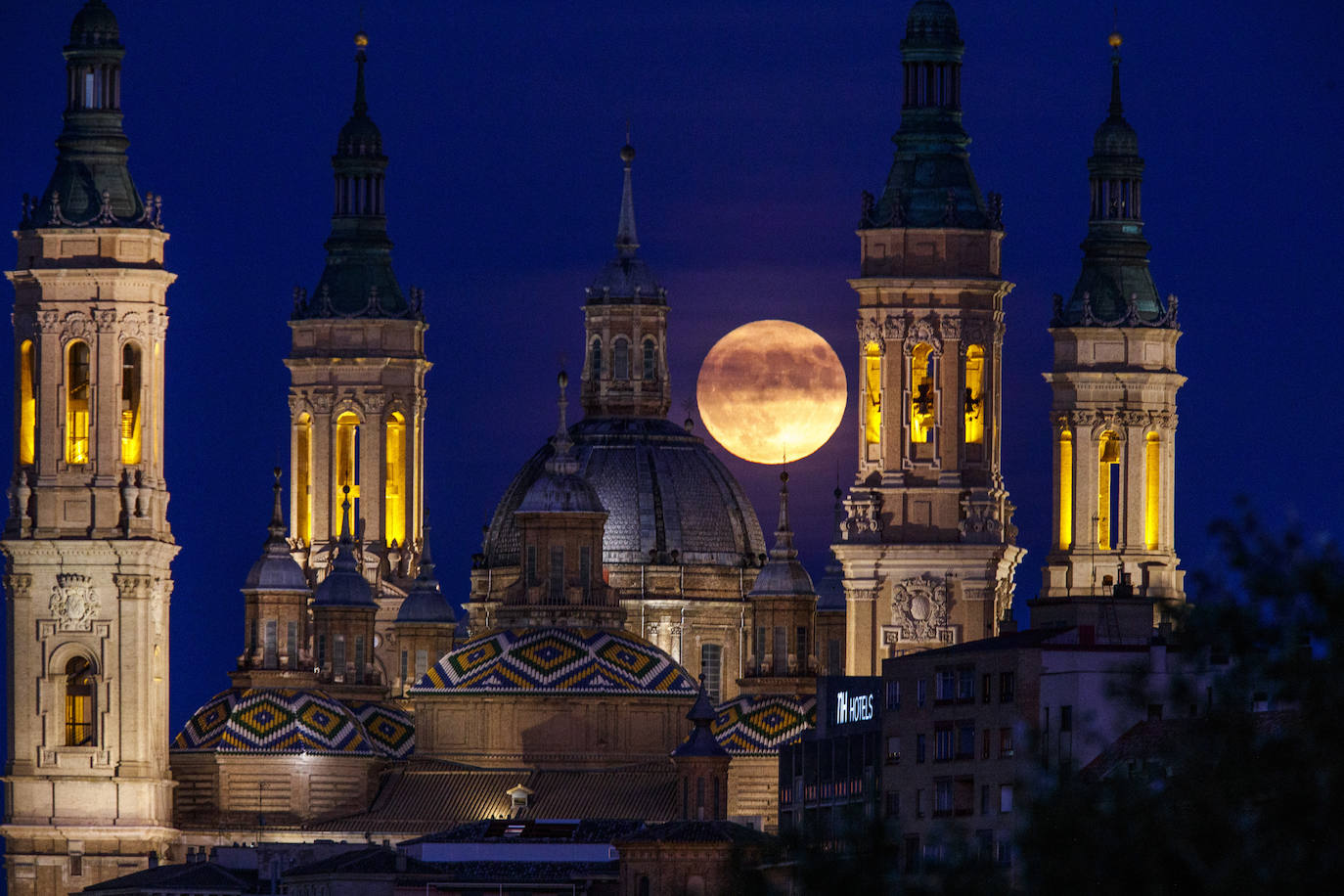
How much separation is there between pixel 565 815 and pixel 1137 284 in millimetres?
26424

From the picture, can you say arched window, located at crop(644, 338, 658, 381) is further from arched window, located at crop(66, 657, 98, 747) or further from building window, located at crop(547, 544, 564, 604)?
arched window, located at crop(66, 657, 98, 747)

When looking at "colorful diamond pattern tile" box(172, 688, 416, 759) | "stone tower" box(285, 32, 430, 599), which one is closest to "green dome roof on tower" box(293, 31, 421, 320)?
"stone tower" box(285, 32, 430, 599)

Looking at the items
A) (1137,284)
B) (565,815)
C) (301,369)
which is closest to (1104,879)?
(565,815)

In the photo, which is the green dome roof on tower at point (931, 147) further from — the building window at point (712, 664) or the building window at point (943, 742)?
the building window at point (943, 742)

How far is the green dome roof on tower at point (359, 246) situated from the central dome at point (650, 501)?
13.7m

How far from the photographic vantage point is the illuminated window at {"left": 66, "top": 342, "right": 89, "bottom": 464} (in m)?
159

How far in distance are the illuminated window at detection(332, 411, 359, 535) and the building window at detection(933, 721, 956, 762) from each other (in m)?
56.6

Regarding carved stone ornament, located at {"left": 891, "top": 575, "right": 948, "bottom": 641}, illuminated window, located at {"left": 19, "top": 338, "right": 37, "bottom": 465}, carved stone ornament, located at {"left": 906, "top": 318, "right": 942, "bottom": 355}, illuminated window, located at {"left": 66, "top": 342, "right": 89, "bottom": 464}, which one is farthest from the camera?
illuminated window, located at {"left": 19, "top": 338, "right": 37, "bottom": 465}

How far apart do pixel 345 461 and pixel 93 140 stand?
26889mm

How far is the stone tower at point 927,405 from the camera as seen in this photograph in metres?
156

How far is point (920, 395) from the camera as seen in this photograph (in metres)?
157

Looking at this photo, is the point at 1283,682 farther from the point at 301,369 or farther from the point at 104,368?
the point at 301,369

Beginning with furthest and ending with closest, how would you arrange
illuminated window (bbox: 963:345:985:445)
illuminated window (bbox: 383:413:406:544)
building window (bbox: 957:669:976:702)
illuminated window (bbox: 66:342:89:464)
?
illuminated window (bbox: 383:413:406:544) → illuminated window (bbox: 66:342:89:464) → illuminated window (bbox: 963:345:985:445) → building window (bbox: 957:669:976:702)

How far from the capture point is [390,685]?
176250mm
